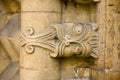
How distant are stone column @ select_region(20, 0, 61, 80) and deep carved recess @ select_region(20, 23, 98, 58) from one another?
4 centimetres

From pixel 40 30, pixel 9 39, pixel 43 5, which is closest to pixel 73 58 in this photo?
pixel 40 30

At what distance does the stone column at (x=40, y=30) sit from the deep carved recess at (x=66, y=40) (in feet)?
0.12

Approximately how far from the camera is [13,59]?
2510 mm

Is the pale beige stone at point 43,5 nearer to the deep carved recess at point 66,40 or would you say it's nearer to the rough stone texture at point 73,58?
the rough stone texture at point 73,58

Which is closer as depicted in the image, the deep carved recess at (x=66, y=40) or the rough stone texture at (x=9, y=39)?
the deep carved recess at (x=66, y=40)

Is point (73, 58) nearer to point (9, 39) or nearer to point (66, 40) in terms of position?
point (66, 40)

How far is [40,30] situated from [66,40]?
19 centimetres

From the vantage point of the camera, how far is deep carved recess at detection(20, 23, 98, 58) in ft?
6.84

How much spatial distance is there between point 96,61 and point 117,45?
0.17 m

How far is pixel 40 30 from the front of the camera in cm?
213

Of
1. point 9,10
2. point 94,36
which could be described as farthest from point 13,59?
point 94,36

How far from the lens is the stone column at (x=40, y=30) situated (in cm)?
213

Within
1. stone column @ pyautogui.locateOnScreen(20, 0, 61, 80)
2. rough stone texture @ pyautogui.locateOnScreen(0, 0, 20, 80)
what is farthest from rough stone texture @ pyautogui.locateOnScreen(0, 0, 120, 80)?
rough stone texture @ pyautogui.locateOnScreen(0, 0, 20, 80)

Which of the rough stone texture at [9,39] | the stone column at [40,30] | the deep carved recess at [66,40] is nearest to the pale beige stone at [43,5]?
the stone column at [40,30]
